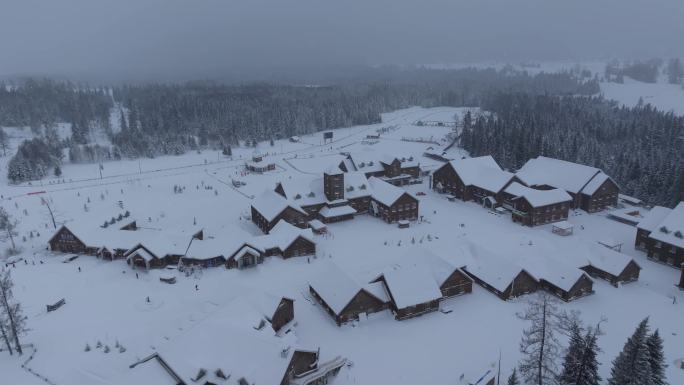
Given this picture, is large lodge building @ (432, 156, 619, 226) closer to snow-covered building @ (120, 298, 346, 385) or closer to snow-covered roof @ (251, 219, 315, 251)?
snow-covered roof @ (251, 219, 315, 251)

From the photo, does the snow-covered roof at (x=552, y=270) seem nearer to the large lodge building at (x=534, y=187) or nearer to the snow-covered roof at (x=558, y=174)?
the large lodge building at (x=534, y=187)

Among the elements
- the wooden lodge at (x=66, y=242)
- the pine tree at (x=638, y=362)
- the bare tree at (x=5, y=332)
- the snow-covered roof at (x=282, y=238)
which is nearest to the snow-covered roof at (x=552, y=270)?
the pine tree at (x=638, y=362)

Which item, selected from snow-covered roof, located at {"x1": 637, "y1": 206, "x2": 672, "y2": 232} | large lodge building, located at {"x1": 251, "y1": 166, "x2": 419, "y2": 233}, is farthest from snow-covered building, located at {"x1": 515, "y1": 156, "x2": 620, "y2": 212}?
large lodge building, located at {"x1": 251, "y1": 166, "x2": 419, "y2": 233}

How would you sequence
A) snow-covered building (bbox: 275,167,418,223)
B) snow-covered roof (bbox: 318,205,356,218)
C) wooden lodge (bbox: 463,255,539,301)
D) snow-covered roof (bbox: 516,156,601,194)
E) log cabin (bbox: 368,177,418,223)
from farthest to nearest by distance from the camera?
snow-covered roof (bbox: 516,156,601,194) < snow-covered building (bbox: 275,167,418,223) < snow-covered roof (bbox: 318,205,356,218) < log cabin (bbox: 368,177,418,223) < wooden lodge (bbox: 463,255,539,301)

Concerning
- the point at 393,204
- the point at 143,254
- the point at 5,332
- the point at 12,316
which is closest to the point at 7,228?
the point at 143,254

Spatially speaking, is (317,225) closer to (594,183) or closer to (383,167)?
(383,167)

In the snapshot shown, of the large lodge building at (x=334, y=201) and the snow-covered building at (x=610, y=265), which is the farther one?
the large lodge building at (x=334, y=201)

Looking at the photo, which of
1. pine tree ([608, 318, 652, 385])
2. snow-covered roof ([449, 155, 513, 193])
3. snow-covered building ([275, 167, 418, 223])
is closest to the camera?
pine tree ([608, 318, 652, 385])
